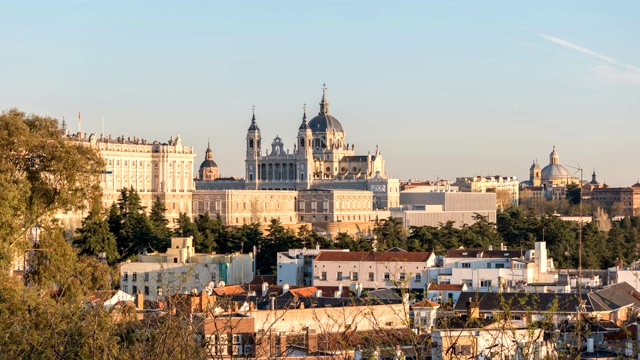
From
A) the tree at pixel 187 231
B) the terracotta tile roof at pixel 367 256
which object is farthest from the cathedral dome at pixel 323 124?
the terracotta tile roof at pixel 367 256

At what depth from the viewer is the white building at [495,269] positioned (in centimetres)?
5130

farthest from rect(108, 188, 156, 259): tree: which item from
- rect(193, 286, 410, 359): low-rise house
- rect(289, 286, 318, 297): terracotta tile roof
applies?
rect(193, 286, 410, 359): low-rise house

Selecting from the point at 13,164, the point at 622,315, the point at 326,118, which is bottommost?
the point at 622,315

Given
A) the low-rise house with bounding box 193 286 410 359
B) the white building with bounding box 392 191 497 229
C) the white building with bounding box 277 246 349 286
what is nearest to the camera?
the low-rise house with bounding box 193 286 410 359

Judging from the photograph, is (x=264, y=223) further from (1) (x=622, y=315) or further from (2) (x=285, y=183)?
(1) (x=622, y=315)

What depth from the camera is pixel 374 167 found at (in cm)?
16900

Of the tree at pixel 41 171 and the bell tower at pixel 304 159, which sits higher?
the bell tower at pixel 304 159

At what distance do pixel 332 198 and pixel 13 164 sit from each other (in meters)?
110

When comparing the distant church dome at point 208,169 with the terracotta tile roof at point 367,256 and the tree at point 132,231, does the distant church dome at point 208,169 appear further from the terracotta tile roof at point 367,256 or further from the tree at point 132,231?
the terracotta tile roof at point 367,256

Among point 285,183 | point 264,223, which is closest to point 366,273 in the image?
point 264,223

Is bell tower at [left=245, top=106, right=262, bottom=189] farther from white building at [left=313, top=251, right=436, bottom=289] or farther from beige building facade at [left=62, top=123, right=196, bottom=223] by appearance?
white building at [left=313, top=251, right=436, bottom=289]

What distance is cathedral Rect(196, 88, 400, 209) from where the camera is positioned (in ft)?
521

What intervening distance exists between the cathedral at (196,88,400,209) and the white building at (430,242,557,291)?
9773 centimetres

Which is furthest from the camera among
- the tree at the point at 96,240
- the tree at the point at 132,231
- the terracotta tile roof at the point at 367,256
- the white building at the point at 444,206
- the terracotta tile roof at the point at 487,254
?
the white building at the point at 444,206
